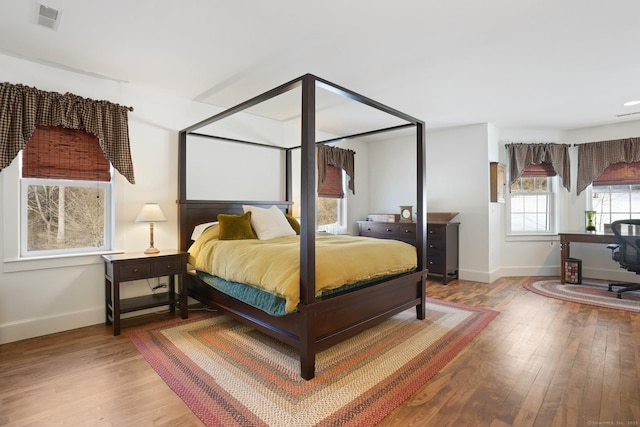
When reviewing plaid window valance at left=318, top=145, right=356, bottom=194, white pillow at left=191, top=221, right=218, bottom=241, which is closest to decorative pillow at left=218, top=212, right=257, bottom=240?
white pillow at left=191, top=221, right=218, bottom=241

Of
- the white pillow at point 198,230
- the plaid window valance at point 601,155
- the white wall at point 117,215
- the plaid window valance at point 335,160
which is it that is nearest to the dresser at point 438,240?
the plaid window valance at point 335,160

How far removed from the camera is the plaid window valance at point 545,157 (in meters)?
5.31

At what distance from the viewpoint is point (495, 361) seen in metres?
2.45

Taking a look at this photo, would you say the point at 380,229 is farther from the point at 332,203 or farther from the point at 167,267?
the point at 167,267

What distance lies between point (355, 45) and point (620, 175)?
→ 4.93 metres

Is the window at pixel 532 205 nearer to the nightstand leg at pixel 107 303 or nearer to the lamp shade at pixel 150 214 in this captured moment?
the lamp shade at pixel 150 214

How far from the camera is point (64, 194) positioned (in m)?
3.18

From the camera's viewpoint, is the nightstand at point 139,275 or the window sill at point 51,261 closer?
the window sill at point 51,261

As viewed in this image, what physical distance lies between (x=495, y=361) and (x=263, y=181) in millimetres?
3357

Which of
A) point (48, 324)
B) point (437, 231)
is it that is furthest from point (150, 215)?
point (437, 231)

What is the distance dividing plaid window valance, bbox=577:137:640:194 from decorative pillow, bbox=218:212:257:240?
17.1 feet

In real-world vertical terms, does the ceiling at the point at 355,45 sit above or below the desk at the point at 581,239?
above

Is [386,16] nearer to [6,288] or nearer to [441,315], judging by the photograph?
[441,315]

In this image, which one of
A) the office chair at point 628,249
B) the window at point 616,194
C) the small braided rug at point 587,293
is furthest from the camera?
the window at point 616,194
